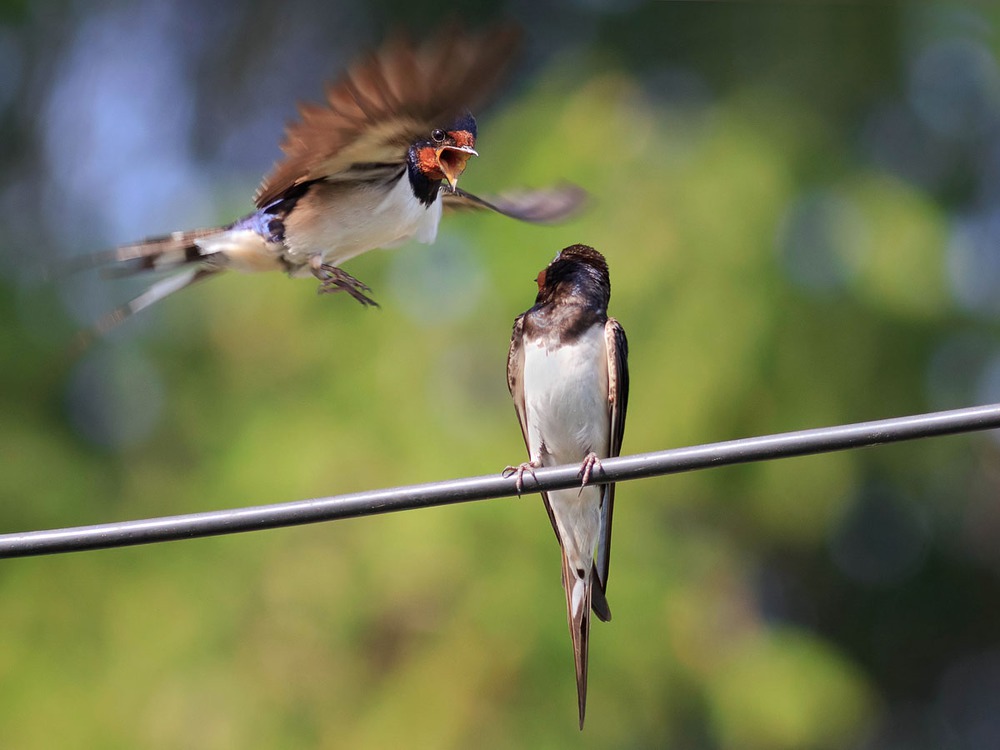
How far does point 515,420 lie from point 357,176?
3.57 metres

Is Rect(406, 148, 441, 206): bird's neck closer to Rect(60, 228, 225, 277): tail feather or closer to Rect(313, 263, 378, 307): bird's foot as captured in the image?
Rect(313, 263, 378, 307): bird's foot

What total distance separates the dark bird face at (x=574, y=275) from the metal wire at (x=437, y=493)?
1592 millimetres

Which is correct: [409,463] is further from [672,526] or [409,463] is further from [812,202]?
[812,202]

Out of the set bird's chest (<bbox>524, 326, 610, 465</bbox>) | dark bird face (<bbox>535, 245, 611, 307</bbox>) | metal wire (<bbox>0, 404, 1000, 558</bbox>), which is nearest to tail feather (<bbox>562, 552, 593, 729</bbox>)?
bird's chest (<bbox>524, 326, 610, 465</bbox>)

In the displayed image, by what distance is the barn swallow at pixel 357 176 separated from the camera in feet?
6.59

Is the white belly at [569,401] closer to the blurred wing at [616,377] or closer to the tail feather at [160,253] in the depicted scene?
the blurred wing at [616,377]

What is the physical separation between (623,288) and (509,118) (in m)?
1.46

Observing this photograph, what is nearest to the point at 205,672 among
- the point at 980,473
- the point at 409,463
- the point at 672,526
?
the point at 409,463

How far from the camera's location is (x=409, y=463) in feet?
19.9

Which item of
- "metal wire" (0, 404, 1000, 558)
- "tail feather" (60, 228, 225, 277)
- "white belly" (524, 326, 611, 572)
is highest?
"tail feather" (60, 228, 225, 277)

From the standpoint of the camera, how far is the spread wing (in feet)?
6.40

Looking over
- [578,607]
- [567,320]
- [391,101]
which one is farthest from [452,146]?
[578,607]

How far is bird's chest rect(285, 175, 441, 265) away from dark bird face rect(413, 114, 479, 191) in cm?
13

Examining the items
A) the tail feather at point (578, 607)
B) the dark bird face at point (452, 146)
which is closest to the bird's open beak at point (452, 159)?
the dark bird face at point (452, 146)
